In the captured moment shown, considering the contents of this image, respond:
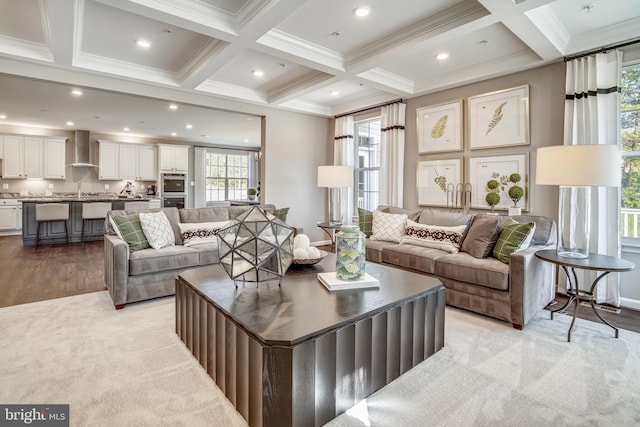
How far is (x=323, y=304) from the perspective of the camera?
173 cm

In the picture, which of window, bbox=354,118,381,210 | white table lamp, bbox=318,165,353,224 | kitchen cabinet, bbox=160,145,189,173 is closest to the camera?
white table lamp, bbox=318,165,353,224

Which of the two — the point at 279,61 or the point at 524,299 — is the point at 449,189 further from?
the point at 279,61

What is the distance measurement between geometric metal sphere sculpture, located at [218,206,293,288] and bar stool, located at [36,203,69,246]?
632 cm

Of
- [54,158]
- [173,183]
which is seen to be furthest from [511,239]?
[54,158]

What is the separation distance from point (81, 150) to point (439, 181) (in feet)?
27.9

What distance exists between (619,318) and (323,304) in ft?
9.52

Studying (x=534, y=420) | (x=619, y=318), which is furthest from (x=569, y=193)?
(x=534, y=420)

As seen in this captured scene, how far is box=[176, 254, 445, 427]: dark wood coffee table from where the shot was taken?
137 centimetres

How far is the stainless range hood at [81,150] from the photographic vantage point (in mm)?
8164

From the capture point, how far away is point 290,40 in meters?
3.34

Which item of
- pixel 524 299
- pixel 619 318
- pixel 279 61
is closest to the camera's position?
pixel 524 299

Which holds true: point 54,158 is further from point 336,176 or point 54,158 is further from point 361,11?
point 361,11

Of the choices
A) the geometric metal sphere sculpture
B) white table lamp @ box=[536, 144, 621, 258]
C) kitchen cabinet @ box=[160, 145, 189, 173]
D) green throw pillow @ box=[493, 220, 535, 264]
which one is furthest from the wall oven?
white table lamp @ box=[536, 144, 621, 258]

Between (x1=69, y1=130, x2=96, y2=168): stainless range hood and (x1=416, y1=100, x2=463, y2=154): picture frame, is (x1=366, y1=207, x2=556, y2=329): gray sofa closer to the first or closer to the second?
(x1=416, y1=100, x2=463, y2=154): picture frame
